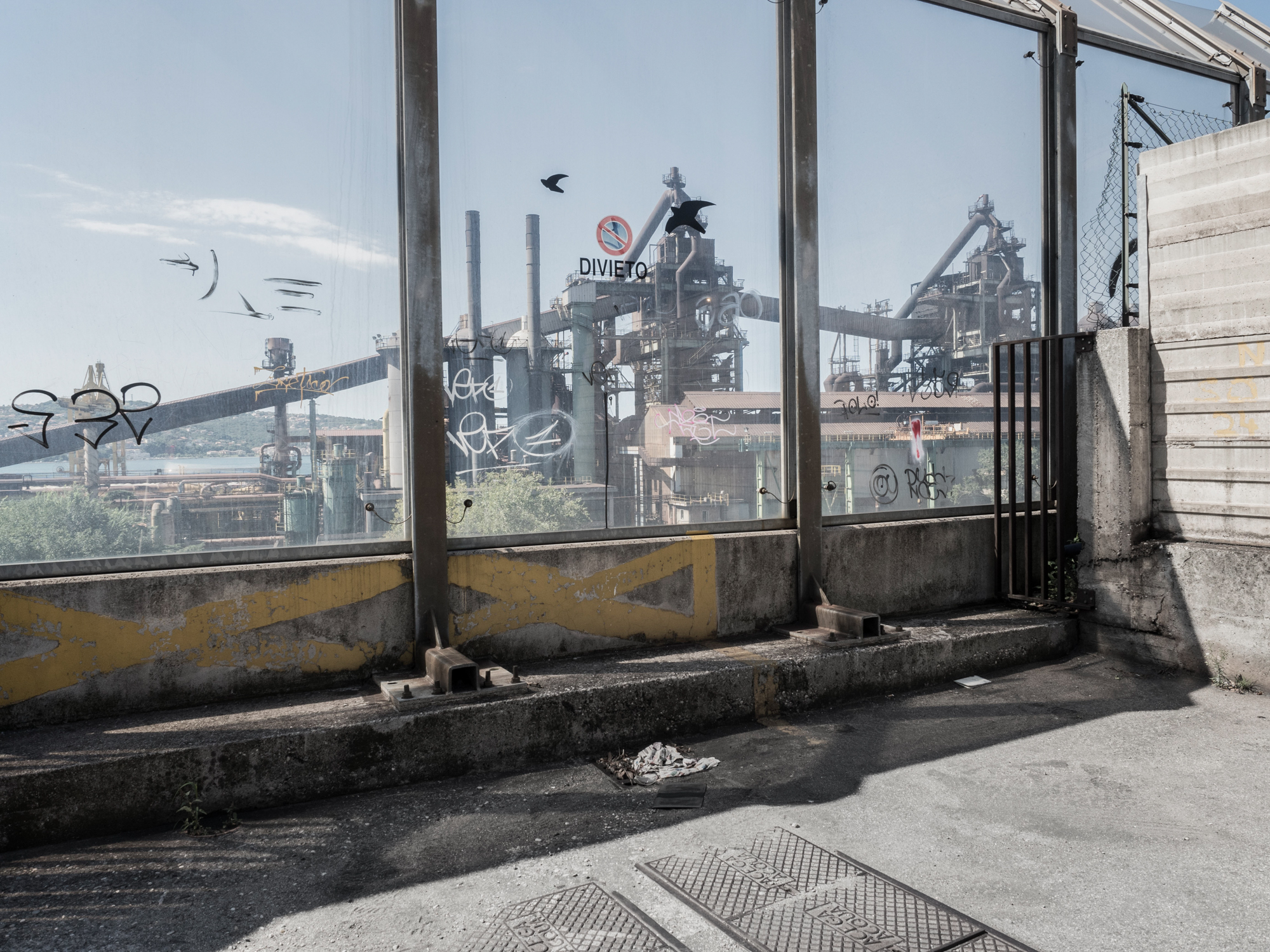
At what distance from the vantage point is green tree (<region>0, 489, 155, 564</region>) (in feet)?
14.6

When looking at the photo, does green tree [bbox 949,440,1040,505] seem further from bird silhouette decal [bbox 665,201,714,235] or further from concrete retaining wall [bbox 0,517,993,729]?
bird silhouette decal [bbox 665,201,714,235]

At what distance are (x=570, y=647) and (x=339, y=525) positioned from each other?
1.66 meters

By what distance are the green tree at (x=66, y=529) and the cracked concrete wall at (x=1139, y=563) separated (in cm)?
655

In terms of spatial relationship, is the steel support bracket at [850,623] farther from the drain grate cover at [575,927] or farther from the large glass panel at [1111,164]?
the large glass panel at [1111,164]

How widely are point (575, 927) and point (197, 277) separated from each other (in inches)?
153

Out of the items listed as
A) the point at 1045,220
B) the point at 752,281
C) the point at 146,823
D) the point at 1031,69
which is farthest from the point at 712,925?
the point at 1031,69

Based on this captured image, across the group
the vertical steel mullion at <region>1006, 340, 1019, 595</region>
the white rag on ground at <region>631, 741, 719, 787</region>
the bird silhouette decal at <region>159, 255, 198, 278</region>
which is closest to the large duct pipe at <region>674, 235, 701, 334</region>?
the vertical steel mullion at <region>1006, 340, 1019, 595</region>

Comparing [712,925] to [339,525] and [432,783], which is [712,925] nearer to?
[432,783]

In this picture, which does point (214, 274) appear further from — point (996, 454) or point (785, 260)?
point (996, 454)

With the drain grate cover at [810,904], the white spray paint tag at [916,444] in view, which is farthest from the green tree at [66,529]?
the white spray paint tag at [916,444]

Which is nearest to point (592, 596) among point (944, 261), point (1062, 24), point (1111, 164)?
point (944, 261)

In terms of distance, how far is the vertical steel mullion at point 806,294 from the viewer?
6426mm

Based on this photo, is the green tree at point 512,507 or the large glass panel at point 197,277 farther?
the green tree at point 512,507

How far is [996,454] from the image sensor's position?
7258 millimetres
